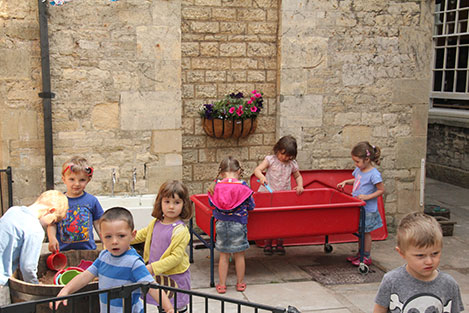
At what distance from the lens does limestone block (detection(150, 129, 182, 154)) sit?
6.30 m

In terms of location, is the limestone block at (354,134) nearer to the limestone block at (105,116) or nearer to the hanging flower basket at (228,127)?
the hanging flower basket at (228,127)

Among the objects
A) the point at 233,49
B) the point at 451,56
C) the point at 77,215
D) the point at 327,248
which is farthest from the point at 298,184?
the point at 451,56

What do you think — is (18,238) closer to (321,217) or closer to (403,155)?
(321,217)

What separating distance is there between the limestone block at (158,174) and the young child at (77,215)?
204cm

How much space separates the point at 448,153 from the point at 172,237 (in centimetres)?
909

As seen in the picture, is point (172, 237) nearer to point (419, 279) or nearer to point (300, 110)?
point (419, 279)

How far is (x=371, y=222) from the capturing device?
569 cm

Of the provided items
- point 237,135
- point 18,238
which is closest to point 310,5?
point 237,135

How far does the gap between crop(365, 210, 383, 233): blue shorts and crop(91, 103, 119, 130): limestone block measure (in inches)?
114

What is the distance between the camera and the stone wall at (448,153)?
10.8 metres

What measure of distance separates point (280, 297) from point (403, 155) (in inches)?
120

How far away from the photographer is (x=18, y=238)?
10.5 feet

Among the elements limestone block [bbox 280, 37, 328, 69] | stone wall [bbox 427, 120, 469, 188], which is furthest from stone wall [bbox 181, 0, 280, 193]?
stone wall [bbox 427, 120, 469, 188]

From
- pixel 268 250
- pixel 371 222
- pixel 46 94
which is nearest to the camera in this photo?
pixel 371 222
